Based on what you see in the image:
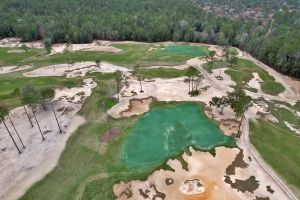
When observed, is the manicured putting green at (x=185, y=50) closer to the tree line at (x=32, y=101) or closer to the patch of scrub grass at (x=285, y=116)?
the patch of scrub grass at (x=285, y=116)

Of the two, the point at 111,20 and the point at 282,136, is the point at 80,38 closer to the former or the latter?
the point at 111,20

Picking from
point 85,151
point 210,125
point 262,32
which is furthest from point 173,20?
point 85,151

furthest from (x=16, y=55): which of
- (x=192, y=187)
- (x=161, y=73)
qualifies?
(x=192, y=187)

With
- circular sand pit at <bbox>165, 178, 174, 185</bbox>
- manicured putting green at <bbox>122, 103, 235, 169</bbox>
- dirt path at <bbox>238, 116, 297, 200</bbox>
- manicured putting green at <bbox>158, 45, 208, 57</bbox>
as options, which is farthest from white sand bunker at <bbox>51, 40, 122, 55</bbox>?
circular sand pit at <bbox>165, 178, 174, 185</bbox>

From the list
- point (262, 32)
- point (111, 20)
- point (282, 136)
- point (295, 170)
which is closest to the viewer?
point (295, 170)

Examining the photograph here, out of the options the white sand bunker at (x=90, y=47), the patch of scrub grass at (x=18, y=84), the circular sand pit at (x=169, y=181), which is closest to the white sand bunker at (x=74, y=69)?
the patch of scrub grass at (x=18, y=84)

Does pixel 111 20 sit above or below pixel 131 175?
above
